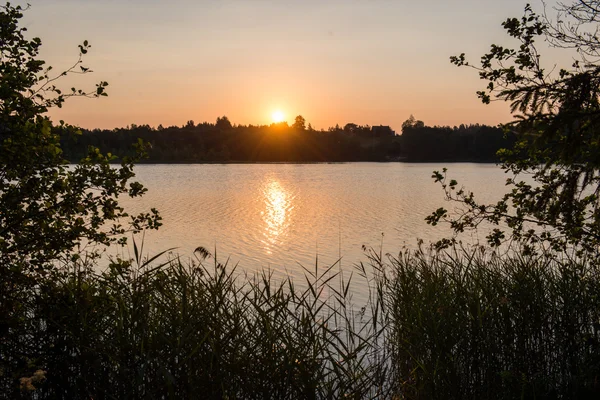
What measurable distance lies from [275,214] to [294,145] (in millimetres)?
107009

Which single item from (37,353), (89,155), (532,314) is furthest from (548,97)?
(37,353)

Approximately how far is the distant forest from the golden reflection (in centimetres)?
7876

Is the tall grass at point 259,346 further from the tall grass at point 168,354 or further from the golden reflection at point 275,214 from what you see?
the golden reflection at point 275,214

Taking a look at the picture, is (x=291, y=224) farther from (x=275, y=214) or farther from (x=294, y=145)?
(x=294, y=145)

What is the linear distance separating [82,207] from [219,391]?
2526mm

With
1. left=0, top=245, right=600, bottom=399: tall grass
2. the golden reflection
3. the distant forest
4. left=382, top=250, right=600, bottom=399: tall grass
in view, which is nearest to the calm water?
the golden reflection

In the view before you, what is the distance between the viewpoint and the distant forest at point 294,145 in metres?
121

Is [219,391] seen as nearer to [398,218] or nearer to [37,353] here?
[37,353]

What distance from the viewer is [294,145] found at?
136 m

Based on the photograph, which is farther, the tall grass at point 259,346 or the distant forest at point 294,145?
the distant forest at point 294,145

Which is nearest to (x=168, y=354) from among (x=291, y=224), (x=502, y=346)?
(x=502, y=346)

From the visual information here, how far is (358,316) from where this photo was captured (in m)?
10.4

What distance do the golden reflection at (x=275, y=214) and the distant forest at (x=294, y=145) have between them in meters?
78.8

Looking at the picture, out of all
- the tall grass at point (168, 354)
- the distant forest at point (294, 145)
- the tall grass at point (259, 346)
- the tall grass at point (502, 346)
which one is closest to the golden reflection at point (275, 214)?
the tall grass at point (502, 346)
